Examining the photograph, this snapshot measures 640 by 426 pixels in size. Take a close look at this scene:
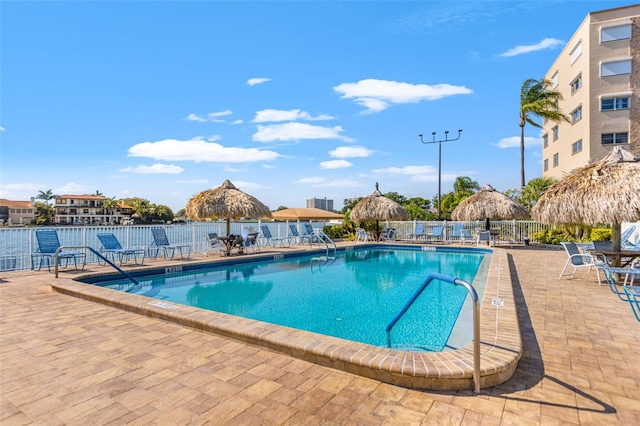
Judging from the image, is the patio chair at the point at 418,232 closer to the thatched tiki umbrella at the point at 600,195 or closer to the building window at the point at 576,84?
the thatched tiki umbrella at the point at 600,195

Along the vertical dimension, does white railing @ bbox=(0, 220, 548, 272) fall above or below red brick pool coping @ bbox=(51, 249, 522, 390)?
above

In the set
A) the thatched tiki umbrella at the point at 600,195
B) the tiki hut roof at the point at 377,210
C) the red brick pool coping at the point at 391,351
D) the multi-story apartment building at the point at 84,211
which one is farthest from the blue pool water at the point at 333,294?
the multi-story apartment building at the point at 84,211

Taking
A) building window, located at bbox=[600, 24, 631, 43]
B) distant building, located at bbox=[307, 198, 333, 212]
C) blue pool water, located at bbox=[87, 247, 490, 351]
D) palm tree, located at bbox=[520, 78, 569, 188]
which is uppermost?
building window, located at bbox=[600, 24, 631, 43]

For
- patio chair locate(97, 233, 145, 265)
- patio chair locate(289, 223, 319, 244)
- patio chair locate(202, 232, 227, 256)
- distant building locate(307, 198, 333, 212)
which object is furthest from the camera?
distant building locate(307, 198, 333, 212)

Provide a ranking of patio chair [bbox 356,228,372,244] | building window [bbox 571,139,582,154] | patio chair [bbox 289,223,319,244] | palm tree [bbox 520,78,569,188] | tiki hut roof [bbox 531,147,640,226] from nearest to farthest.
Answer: tiki hut roof [bbox 531,147,640,226] → patio chair [bbox 289,223,319,244] → patio chair [bbox 356,228,372,244] → building window [bbox 571,139,582,154] → palm tree [bbox 520,78,569,188]

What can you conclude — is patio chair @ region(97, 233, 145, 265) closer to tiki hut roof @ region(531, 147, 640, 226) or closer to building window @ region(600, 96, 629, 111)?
tiki hut roof @ region(531, 147, 640, 226)

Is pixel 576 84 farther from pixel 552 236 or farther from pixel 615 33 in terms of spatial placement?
pixel 552 236

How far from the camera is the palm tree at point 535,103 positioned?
2531 cm

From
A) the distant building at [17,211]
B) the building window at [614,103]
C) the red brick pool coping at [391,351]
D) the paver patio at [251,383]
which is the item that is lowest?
the paver patio at [251,383]

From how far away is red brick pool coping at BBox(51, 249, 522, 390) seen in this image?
2.84m

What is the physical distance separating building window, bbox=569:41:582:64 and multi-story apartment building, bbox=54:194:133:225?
62.6m

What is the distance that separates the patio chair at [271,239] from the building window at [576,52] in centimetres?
2302

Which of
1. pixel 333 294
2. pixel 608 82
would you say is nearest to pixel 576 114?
pixel 608 82

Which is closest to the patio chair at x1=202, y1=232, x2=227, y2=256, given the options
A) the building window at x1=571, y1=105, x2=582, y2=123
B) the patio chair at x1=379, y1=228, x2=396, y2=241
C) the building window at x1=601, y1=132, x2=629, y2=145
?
the patio chair at x1=379, y1=228, x2=396, y2=241
